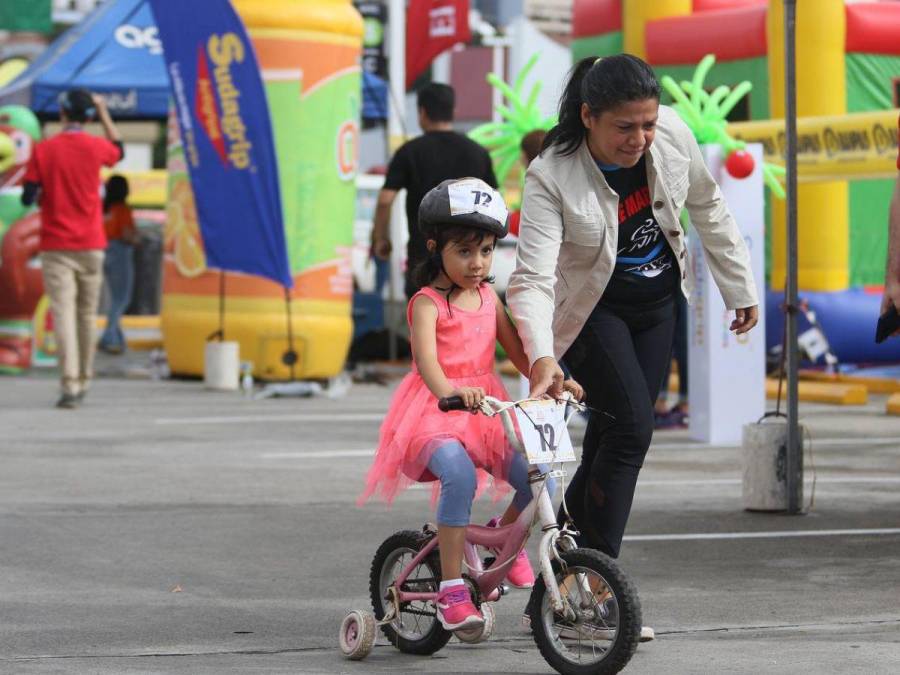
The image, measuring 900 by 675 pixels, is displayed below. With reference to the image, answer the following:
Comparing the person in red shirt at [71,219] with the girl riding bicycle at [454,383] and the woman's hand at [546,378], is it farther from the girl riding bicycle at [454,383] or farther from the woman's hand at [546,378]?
the woman's hand at [546,378]

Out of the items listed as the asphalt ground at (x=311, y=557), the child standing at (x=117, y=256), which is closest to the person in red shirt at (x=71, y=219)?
the asphalt ground at (x=311, y=557)

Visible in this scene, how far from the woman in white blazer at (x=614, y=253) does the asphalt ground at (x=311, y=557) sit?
23.8 inches

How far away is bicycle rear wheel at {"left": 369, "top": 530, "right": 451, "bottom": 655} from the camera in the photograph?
17.5ft

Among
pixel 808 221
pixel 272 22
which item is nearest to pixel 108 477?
pixel 272 22

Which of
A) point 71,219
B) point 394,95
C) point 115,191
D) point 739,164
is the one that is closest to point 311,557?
point 739,164

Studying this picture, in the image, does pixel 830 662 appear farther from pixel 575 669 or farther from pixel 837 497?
pixel 837 497

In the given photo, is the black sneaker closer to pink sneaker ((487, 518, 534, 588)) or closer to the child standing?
the child standing

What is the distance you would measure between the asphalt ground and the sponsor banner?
8.71 ft

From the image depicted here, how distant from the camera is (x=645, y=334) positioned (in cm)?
564

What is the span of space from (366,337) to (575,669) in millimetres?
13806

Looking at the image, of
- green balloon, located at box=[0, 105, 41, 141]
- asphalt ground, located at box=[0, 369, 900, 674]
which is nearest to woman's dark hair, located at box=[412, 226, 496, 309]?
asphalt ground, located at box=[0, 369, 900, 674]

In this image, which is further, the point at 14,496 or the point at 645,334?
the point at 14,496

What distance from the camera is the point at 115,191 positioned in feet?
62.8

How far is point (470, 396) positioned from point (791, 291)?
3.62 m
